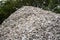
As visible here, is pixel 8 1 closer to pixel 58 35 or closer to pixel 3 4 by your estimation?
pixel 3 4

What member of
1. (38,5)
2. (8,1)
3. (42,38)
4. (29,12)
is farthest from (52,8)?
(42,38)

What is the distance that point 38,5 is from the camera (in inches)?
285

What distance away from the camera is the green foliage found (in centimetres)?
645

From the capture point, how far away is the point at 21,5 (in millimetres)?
7137

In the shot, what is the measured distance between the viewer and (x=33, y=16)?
558 centimetres

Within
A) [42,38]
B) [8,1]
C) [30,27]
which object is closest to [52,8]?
[8,1]

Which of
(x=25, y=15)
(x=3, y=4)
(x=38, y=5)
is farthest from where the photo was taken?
(x=38, y=5)

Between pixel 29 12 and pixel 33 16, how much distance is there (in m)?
0.44

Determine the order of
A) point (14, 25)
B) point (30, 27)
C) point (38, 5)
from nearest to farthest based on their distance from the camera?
point (30, 27)
point (14, 25)
point (38, 5)

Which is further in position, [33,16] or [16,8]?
[16,8]

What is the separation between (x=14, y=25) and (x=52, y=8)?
2144 mm

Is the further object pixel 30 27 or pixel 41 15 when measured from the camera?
pixel 41 15

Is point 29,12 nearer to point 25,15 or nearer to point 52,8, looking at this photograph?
point 25,15

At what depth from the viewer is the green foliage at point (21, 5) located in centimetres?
645
